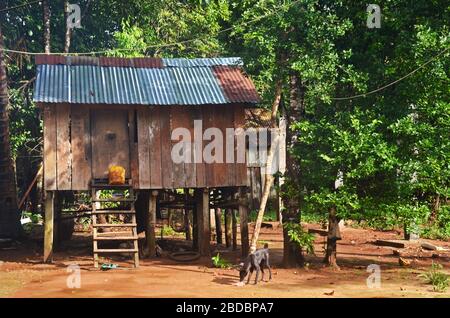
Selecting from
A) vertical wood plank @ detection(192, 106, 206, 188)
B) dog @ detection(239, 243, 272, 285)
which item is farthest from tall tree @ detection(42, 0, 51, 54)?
dog @ detection(239, 243, 272, 285)

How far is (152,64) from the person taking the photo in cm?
1875

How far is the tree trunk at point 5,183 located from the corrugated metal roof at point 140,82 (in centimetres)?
347

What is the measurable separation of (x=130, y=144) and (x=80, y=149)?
4.57 feet

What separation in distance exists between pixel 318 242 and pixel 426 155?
357 inches

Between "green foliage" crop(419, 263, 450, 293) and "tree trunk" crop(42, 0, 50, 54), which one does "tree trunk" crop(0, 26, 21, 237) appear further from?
"green foliage" crop(419, 263, 450, 293)

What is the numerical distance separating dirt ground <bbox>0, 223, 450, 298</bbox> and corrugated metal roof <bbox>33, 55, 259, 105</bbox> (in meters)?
4.51

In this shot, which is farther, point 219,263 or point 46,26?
point 46,26

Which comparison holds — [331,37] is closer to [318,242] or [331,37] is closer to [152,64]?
[152,64]

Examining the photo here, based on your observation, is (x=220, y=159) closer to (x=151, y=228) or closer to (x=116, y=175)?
(x=151, y=228)

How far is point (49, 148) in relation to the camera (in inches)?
666

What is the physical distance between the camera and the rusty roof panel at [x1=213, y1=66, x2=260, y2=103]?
17.5 m

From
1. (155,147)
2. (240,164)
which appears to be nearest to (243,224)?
(240,164)
